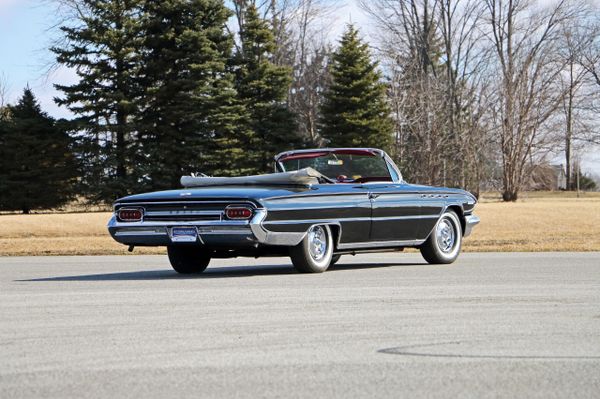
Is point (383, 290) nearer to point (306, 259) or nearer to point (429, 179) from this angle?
point (306, 259)

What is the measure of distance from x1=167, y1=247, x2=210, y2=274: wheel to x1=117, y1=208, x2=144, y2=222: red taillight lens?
945mm

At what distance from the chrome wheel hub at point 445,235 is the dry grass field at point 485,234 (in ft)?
19.5

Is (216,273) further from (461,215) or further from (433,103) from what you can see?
(433,103)

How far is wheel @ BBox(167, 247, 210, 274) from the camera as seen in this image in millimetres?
13641

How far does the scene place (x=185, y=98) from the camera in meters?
55.1

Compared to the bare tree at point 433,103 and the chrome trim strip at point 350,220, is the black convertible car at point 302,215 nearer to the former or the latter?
the chrome trim strip at point 350,220

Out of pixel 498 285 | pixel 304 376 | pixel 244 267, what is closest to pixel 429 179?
pixel 244 267

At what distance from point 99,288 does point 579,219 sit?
26.2 meters

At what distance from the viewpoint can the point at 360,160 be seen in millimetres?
14422

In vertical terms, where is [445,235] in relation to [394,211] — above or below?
below

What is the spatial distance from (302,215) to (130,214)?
2.05 m

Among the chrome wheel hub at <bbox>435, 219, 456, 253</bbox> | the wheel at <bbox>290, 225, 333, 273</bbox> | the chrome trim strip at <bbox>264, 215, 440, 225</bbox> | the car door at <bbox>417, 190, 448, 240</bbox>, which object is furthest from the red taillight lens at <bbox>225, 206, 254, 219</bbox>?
the chrome wheel hub at <bbox>435, 219, 456, 253</bbox>

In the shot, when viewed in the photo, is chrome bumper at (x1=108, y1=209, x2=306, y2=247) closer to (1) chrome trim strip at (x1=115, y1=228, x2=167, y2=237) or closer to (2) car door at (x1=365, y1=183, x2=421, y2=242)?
(1) chrome trim strip at (x1=115, y1=228, x2=167, y2=237)

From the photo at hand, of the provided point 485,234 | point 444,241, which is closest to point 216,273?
point 444,241
